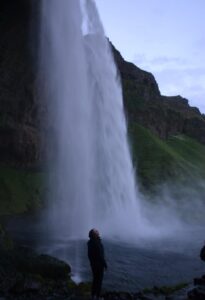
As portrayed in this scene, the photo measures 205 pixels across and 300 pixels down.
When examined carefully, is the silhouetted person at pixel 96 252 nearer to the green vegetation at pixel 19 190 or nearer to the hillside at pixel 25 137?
the green vegetation at pixel 19 190

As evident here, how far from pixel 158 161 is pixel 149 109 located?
101ft

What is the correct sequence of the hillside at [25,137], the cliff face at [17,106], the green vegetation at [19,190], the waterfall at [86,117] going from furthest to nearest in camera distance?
the cliff face at [17,106]
the hillside at [25,137]
the green vegetation at [19,190]
the waterfall at [86,117]

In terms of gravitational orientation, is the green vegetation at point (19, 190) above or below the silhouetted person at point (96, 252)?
above

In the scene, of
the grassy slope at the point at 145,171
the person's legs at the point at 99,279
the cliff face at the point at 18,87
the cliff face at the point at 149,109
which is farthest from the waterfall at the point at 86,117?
the cliff face at the point at 149,109

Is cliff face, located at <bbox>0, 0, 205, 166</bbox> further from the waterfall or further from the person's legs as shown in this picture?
the person's legs

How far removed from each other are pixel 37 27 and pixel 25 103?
1806 centimetres

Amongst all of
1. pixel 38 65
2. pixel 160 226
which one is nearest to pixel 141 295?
pixel 160 226

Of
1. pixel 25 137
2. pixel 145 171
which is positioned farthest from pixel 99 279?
pixel 145 171

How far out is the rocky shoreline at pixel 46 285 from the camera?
63.7ft

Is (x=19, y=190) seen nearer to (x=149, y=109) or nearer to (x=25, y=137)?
(x=25, y=137)

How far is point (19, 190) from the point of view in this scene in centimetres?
6956

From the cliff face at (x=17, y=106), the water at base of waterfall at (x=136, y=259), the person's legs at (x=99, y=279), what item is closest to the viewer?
the person's legs at (x=99, y=279)

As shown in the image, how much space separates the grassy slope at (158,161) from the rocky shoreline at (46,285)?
188 feet

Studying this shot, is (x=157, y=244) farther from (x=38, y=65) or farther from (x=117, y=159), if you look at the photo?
(x=38, y=65)
